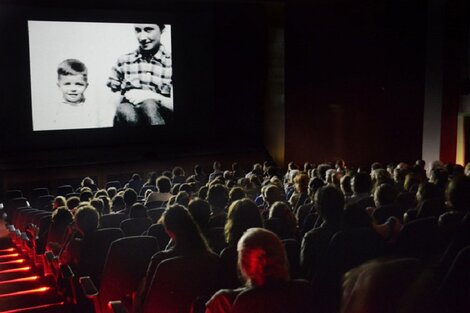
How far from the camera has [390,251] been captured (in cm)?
405

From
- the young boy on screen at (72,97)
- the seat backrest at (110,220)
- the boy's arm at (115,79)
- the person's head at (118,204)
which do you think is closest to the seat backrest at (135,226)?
the seat backrest at (110,220)

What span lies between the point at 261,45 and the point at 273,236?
45.5 feet

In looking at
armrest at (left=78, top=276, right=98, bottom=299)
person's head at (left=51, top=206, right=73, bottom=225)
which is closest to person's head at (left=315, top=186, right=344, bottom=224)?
armrest at (left=78, top=276, right=98, bottom=299)

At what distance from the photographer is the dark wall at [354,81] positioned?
13.9 m

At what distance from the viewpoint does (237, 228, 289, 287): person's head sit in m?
2.46

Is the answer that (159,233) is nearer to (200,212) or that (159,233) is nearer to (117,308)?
(200,212)

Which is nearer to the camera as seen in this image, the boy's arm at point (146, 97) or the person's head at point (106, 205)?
the person's head at point (106, 205)

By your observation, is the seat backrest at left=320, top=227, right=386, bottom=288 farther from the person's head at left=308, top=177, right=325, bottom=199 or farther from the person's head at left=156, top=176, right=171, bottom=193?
the person's head at left=156, top=176, right=171, bottom=193

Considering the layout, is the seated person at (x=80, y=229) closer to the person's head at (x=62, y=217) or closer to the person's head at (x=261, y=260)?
the person's head at (x=62, y=217)

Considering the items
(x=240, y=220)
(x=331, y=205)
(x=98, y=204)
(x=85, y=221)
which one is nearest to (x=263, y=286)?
(x=240, y=220)

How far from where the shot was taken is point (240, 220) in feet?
12.5

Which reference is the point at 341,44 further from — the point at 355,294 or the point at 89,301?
the point at 355,294

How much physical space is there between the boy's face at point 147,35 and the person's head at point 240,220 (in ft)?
38.5

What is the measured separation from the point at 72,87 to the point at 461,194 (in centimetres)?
1176
